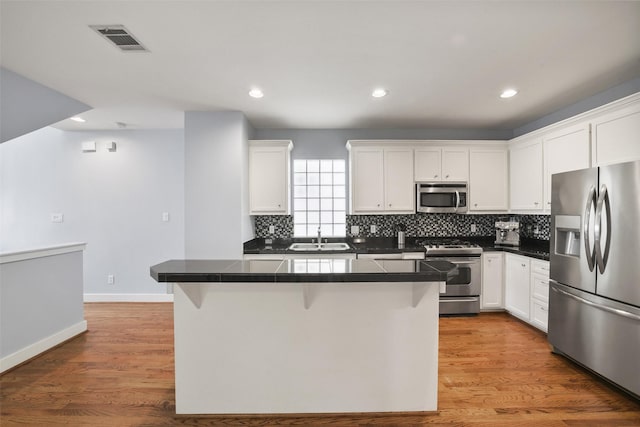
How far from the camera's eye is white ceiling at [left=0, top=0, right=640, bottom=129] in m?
1.82

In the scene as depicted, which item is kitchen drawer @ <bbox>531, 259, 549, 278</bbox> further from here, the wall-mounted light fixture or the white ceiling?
the wall-mounted light fixture

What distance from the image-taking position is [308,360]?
2004 mm

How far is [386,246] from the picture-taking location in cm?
431

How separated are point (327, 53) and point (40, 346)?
386 centimetres

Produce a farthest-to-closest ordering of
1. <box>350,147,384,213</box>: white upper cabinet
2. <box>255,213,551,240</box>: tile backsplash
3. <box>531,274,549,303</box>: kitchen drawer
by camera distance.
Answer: <box>255,213,551,240</box>: tile backsplash < <box>350,147,384,213</box>: white upper cabinet < <box>531,274,549,303</box>: kitchen drawer

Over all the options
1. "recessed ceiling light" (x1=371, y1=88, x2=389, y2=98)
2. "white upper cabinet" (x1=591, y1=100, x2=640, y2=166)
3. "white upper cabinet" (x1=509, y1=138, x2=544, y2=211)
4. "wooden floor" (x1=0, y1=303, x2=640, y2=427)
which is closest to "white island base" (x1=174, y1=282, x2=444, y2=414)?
"wooden floor" (x1=0, y1=303, x2=640, y2=427)

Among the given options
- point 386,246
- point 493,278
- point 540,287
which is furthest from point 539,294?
point 386,246

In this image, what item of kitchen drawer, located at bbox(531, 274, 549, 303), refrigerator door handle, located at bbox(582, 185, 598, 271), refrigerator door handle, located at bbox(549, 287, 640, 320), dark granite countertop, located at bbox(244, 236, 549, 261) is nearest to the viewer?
refrigerator door handle, located at bbox(549, 287, 640, 320)

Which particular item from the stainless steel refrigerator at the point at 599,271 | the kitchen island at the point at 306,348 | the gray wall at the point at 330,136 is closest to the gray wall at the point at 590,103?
the gray wall at the point at 330,136

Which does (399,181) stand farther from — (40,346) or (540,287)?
(40,346)

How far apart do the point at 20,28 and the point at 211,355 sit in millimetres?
2538

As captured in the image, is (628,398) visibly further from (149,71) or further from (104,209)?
(104,209)

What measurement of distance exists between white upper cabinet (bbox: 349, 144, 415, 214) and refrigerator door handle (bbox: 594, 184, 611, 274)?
6.75 feet

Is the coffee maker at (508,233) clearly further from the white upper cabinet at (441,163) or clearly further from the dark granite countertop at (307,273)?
the dark granite countertop at (307,273)
